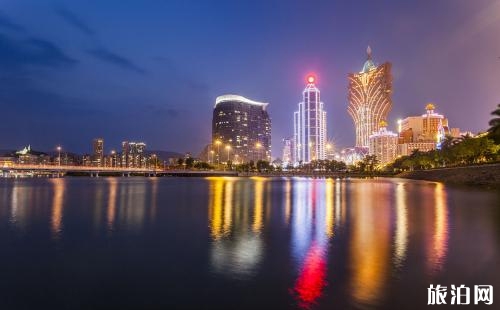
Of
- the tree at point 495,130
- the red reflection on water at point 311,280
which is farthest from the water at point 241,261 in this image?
the tree at point 495,130

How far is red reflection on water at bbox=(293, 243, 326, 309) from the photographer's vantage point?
1058 cm

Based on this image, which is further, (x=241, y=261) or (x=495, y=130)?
(x=495, y=130)

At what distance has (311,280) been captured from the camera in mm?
12266

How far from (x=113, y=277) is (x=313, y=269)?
249 inches

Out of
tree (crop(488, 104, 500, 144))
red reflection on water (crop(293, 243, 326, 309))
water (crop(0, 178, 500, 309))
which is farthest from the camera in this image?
tree (crop(488, 104, 500, 144))

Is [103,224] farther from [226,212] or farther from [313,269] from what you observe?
[313,269]

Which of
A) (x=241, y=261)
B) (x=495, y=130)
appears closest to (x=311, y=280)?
(x=241, y=261)

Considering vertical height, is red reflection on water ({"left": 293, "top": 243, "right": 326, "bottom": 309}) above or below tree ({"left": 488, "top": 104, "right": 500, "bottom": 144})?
below

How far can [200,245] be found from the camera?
17.6m

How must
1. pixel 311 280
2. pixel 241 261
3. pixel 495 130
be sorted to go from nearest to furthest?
pixel 311 280 < pixel 241 261 < pixel 495 130

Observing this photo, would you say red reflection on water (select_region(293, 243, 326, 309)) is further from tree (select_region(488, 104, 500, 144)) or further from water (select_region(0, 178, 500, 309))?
tree (select_region(488, 104, 500, 144))

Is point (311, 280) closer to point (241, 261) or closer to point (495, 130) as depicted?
point (241, 261)

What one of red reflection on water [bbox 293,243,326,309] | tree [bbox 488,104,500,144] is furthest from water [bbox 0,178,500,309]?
tree [bbox 488,104,500,144]

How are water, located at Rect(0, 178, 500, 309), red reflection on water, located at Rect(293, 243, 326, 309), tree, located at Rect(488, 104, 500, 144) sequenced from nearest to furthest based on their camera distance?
red reflection on water, located at Rect(293, 243, 326, 309)
water, located at Rect(0, 178, 500, 309)
tree, located at Rect(488, 104, 500, 144)
